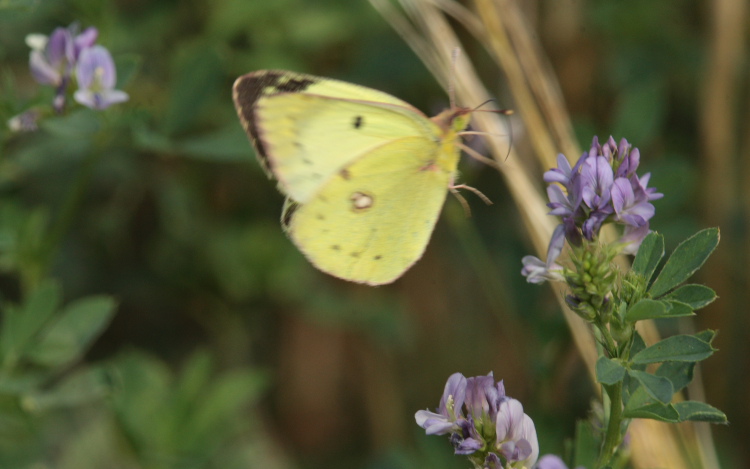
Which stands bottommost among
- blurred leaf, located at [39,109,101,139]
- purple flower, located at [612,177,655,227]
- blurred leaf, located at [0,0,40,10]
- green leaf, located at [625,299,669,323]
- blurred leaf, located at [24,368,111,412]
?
blurred leaf, located at [24,368,111,412]

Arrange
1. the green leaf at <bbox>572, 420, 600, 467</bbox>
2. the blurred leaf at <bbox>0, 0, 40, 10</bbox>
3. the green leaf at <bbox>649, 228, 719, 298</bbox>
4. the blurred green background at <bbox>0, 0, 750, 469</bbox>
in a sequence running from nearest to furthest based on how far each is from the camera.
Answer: the green leaf at <bbox>649, 228, 719, 298</bbox>, the green leaf at <bbox>572, 420, 600, 467</bbox>, the blurred leaf at <bbox>0, 0, 40, 10</bbox>, the blurred green background at <bbox>0, 0, 750, 469</bbox>

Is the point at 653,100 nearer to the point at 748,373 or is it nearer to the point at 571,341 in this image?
the point at 571,341

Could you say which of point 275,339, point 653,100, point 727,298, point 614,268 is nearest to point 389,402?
point 275,339

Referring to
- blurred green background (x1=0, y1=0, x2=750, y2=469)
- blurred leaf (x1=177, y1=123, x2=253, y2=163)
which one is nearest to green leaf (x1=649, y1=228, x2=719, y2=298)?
blurred green background (x1=0, y1=0, x2=750, y2=469)

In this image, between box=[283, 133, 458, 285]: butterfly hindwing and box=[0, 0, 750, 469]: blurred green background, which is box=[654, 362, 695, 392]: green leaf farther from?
box=[0, 0, 750, 469]: blurred green background

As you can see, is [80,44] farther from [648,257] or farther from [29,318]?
[648,257]

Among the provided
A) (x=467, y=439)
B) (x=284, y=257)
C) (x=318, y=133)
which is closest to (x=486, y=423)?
(x=467, y=439)

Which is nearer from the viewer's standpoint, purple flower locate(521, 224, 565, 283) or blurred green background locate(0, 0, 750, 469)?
purple flower locate(521, 224, 565, 283)
